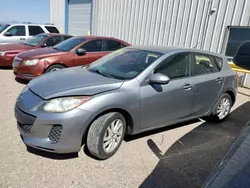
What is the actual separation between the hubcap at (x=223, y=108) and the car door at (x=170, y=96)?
1032 mm

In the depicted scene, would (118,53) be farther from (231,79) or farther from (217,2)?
(217,2)

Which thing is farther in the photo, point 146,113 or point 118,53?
point 118,53

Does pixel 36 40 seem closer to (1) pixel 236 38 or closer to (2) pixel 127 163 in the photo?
(2) pixel 127 163

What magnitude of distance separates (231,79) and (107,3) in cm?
1014

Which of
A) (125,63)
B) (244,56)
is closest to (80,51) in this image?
(125,63)

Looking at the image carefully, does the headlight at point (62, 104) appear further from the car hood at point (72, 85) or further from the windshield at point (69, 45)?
the windshield at point (69, 45)

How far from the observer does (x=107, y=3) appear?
1251 centimetres

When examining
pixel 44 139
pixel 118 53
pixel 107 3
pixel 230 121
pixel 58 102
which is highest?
pixel 107 3

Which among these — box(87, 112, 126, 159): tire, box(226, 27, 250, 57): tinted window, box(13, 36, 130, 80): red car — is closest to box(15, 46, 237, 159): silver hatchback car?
box(87, 112, 126, 159): tire

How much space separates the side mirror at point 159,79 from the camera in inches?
115

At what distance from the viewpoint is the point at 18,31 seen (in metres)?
10.3

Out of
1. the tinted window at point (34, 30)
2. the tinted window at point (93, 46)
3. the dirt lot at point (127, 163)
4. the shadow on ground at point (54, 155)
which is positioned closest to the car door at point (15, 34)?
the tinted window at point (34, 30)

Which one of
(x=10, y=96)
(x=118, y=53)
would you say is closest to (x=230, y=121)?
(x=118, y=53)

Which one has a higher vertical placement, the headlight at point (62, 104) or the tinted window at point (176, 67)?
the tinted window at point (176, 67)
